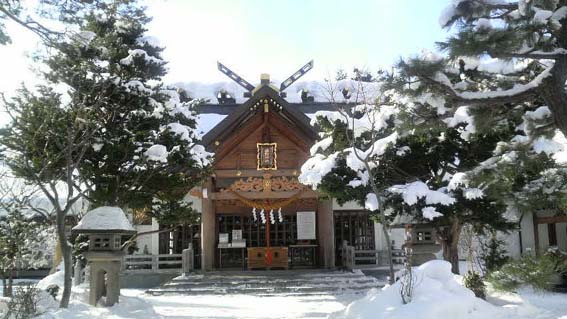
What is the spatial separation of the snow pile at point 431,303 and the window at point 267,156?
9.52 metres

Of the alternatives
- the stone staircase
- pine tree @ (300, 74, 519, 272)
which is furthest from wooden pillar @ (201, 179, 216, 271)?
pine tree @ (300, 74, 519, 272)

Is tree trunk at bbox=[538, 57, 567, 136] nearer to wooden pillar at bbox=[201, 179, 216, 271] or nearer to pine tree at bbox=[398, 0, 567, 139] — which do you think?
pine tree at bbox=[398, 0, 567, 139]

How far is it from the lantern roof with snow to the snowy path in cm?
212

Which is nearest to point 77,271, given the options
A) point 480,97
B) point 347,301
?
point 347,301

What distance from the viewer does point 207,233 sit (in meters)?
18.7

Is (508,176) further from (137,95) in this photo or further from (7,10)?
(137,95)

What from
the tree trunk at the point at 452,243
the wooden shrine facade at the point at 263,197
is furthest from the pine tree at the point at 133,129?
the tree trunk at the point at 452,243

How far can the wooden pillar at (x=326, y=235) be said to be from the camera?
62.1 ft

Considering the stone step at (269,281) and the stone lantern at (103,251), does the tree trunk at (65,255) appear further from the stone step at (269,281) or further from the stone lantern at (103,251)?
the stone step at (269,281)

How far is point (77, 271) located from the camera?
55.9 ft

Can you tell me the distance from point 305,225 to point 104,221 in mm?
10434

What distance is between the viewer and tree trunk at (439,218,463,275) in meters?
11.6

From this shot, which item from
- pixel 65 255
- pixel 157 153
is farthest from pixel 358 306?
pixel 157 153

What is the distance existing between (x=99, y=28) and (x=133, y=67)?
3.98 feet
